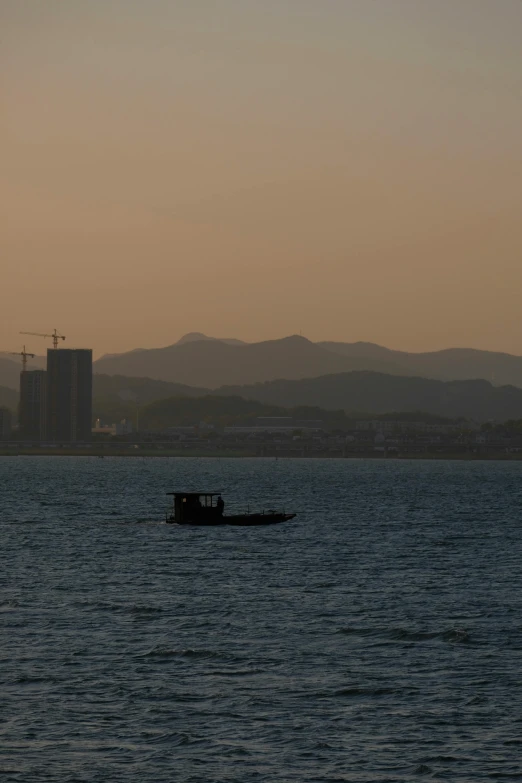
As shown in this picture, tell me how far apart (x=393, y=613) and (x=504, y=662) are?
15.0m

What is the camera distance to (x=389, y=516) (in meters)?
167

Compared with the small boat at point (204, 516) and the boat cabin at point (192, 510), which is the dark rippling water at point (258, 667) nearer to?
the boat cabin at point (192, 510)

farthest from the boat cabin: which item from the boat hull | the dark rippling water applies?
the dark rippling water

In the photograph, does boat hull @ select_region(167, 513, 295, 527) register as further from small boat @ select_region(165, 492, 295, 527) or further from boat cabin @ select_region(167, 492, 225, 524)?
boat cabin @ select_region(167, 492, 225, 524)

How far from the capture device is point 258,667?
52281mm

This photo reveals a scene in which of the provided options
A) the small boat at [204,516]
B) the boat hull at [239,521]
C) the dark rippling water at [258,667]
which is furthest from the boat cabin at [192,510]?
the dark rippling water at [258,667]

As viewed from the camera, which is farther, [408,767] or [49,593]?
[49,593]

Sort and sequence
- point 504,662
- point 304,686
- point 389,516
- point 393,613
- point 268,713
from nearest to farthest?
A: point 268,713 → point 304,686 → point 504,662 → point 393,613 → point 389,516

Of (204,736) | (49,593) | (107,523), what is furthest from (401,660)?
(107,523)

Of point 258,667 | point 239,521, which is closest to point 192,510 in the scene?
point 239,521

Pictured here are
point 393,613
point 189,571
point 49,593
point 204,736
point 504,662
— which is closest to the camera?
point 204,736

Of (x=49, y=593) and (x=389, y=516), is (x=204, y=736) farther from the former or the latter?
(x=389, y=516)

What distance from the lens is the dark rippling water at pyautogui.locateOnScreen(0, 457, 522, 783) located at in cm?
3931

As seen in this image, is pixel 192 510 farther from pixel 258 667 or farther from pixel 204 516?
pixel 258 667
